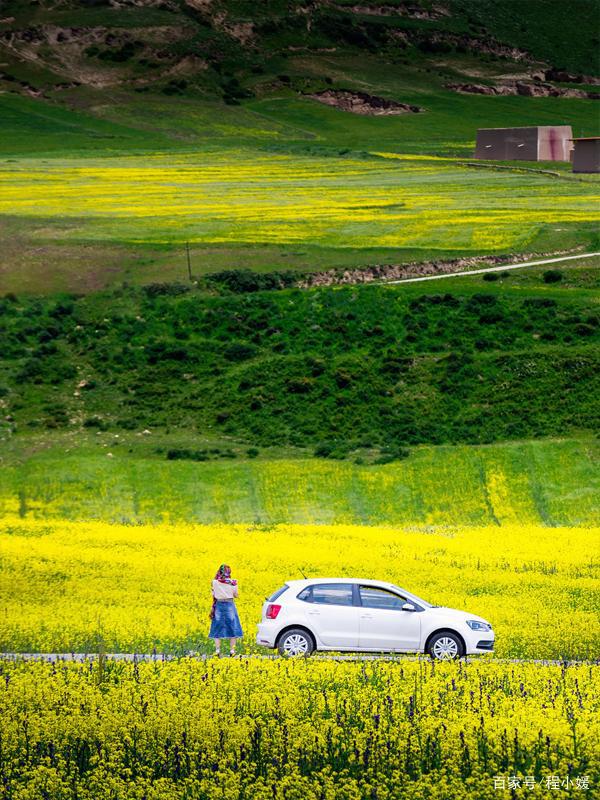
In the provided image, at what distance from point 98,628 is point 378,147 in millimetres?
156897

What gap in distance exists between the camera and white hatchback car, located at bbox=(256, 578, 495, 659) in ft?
100

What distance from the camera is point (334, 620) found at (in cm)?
3070

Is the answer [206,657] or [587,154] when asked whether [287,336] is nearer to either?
[206,657]

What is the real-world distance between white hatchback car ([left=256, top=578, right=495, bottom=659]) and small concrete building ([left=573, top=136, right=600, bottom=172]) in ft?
367

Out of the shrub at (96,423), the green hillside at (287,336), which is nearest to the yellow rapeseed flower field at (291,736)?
the green hillside at (287,336)

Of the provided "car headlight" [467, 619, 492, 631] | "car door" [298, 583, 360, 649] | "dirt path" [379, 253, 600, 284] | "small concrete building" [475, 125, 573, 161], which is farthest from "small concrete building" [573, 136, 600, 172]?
"car door" [298, 583, 360, 649]

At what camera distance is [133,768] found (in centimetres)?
2362

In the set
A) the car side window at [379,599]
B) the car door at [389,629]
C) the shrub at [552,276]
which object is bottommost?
the car door at [389,629]

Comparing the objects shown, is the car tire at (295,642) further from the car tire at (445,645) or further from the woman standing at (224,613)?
the car tire at (445,645)

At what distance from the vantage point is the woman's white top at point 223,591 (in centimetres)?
3038

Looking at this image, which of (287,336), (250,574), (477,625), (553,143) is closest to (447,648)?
(477,625)

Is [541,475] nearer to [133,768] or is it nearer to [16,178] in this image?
[133,768]

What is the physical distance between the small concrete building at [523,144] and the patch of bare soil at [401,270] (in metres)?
70.0

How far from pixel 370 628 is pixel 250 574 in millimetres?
10040
